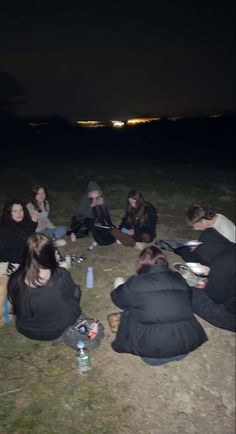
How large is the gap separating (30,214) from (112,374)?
4753 millimetres

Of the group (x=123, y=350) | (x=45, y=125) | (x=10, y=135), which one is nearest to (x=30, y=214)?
(x=123, y=350)

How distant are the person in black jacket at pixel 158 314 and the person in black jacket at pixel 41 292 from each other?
95cm

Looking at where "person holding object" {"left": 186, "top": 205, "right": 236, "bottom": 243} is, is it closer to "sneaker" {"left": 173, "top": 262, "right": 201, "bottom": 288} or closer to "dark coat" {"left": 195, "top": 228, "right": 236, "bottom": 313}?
"sneaker" {"left": 173, "top": 262, "right": 201, "bottom": 288}

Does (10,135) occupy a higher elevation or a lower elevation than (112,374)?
higher

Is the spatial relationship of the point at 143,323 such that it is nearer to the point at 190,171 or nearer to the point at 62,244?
the point at 62,244

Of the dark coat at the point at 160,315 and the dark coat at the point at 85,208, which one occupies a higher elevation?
the dark coat at the point at 85,208

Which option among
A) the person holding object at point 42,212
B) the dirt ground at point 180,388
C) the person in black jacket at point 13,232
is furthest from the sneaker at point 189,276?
the person holding object at point 42,212

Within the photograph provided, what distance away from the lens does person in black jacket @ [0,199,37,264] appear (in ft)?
22.1

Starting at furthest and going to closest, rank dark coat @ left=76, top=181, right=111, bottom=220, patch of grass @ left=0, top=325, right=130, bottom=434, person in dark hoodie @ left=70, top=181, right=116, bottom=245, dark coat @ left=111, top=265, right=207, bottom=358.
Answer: dark coat @ left=76, top=181, right=111, bottom=220
person in dark hoodie @ left=70, top=181, right=116, bottom=245
dark coat @ left=111, top=265, right=207, bottom=358
patch of grass @ left=0, top=325, right=130, bottom=434

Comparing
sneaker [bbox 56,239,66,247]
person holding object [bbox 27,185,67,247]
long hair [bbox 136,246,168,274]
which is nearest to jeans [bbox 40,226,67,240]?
person holding object [bbox 27,185,67,247]

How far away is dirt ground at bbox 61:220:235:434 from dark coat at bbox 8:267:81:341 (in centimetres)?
81

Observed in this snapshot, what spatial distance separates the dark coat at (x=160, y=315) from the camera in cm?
432

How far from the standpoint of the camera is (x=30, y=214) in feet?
27.4

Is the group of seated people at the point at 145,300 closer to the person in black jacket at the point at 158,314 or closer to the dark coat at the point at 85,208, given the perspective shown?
the person in black jacket at the point at 158,314
